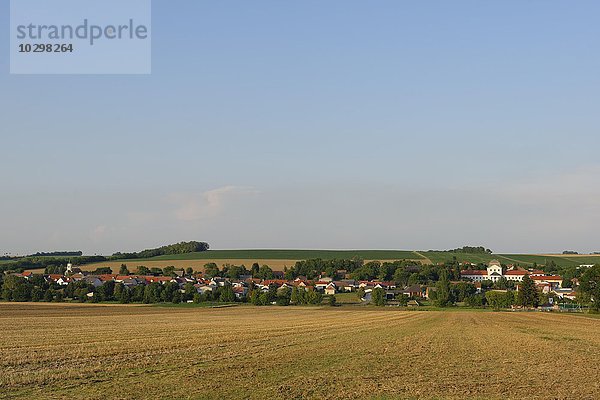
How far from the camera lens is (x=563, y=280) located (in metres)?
170

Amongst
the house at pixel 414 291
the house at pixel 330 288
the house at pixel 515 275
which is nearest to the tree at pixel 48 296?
the house at pixel 330 288

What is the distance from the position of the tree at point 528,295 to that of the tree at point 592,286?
51.5 feet

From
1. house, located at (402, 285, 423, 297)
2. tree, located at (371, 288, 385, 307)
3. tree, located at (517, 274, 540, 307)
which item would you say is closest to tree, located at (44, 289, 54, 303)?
tree, located at (371, 288, 385, 307)

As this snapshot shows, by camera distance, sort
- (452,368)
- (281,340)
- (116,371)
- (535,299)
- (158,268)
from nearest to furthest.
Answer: (116,371) → (452,368) → (281,340) → (535,299) → (158,268)

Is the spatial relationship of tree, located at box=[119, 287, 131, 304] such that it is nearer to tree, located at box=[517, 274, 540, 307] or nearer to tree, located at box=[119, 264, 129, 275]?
tree, located at box=[119, 264, 129, 275]

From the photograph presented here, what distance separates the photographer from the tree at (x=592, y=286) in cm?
9444

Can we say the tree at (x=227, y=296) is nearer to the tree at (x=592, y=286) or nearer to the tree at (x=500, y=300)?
the tree at (x=500, y=300)

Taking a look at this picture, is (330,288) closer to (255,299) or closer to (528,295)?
(255,299)

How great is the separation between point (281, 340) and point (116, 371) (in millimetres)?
14312

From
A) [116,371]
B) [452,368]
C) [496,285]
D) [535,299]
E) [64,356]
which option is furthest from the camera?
[496,285]

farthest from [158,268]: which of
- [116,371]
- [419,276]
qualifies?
[116,371]

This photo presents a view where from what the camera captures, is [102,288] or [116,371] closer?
[116,371]

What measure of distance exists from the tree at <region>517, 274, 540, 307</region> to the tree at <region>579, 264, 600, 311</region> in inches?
619

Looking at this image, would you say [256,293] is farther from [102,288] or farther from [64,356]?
[64,356]
